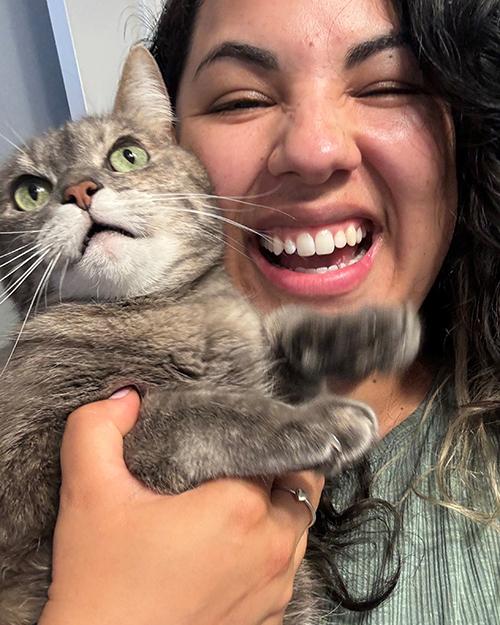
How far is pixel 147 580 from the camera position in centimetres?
74

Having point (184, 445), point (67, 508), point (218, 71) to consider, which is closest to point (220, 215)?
point (218, 71)

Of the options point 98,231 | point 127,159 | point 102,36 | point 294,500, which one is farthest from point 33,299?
point 102,36

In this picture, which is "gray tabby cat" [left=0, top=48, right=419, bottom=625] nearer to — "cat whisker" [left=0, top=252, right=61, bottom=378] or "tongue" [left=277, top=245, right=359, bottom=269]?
"cat whisker" [left=0, top=252, right=61, bottom=378]

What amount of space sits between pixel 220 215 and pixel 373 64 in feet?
1.25

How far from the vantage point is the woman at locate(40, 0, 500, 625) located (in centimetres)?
92

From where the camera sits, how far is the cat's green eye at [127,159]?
3.67 feet

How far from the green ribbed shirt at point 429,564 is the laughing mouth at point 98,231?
62 cm

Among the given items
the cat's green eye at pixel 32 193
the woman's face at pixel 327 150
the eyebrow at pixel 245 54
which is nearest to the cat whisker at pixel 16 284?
the cat's green eye at pixel 32 193

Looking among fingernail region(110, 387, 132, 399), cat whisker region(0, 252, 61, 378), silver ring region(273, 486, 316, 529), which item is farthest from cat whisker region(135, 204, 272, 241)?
silver ring region(273, 486, 316, 529)

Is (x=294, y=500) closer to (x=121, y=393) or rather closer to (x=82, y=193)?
(x=121, y=393)

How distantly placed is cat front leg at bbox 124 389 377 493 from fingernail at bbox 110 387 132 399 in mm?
38

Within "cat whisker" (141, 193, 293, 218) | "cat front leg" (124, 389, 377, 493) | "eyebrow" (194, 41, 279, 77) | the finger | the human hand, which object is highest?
"eyebrow" (194, 41, 279, 77)

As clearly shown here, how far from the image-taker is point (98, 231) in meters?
0.98

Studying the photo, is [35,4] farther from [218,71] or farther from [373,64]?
[373,64]
